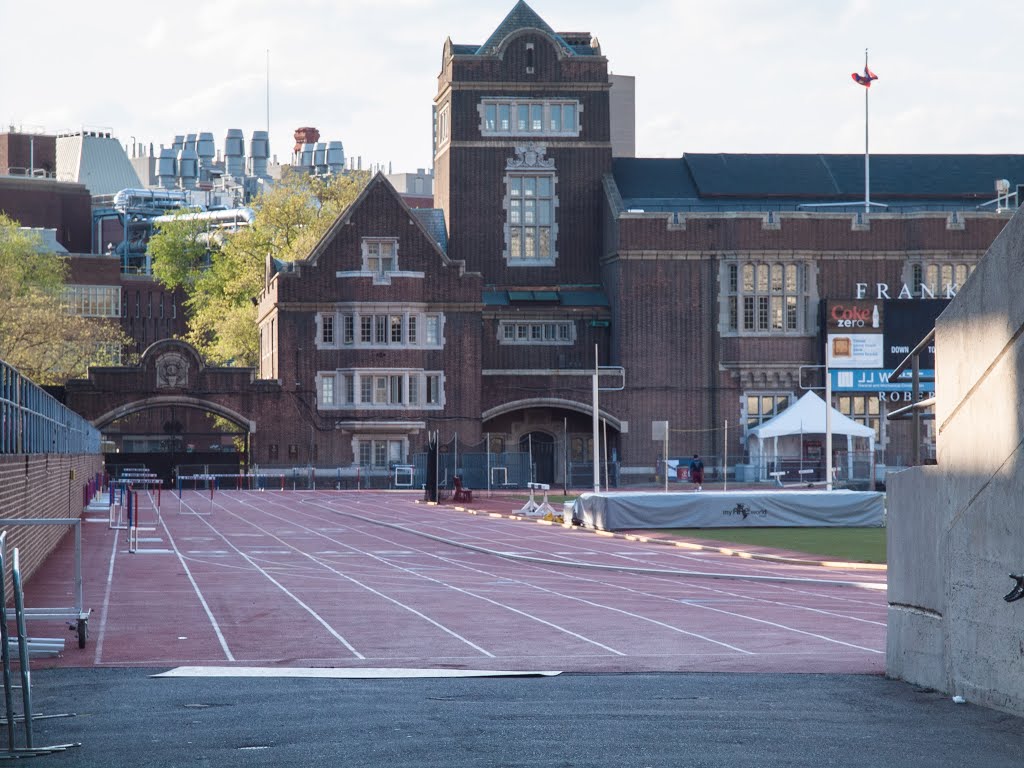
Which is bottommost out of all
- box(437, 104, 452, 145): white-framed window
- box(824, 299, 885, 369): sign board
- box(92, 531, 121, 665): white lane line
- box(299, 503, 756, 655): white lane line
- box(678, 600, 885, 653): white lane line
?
box(678, 600, 885, 653): white lane line

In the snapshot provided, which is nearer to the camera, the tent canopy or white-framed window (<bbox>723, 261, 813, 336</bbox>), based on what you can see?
the tent canopy

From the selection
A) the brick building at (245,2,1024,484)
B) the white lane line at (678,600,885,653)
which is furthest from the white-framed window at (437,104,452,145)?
the white lane line at (678,600,885,653)

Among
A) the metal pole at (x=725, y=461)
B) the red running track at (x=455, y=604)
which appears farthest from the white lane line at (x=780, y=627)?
the metal pole at (x=725, y=461)

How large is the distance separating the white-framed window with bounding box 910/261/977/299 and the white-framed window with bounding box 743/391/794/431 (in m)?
7.47

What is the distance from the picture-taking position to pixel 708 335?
71250 mm

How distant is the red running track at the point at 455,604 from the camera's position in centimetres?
1641

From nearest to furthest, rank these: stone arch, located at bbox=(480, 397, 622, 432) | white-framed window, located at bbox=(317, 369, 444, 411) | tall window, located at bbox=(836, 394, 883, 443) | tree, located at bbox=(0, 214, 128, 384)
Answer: white-framed window, located at bbox=(317, 369, 444, 411) → stone arch, located at bbox=(480, 397, 622, 432) → tall window, located at bbox=(836, 394, 883, 443) → tree, located at bbox=(0, 214, 128, 384)

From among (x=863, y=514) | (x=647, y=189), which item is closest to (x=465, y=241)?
(x=647, y=189)

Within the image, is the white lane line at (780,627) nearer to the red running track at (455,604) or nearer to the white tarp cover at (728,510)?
the red running track at (455,604)

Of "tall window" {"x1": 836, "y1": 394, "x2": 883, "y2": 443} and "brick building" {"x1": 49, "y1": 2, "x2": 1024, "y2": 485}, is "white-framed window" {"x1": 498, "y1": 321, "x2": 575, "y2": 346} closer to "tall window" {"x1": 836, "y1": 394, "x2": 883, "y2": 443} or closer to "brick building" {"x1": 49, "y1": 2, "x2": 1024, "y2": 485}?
"brick building" {"x1": 49, "y1": 2, "x2": 1024, "y2": 485}

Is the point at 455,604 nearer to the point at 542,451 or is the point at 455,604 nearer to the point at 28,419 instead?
the point at 28,419

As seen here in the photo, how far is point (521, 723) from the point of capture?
11.0 m

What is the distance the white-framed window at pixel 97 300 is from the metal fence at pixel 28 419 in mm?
78639

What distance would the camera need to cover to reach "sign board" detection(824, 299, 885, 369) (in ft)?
230
